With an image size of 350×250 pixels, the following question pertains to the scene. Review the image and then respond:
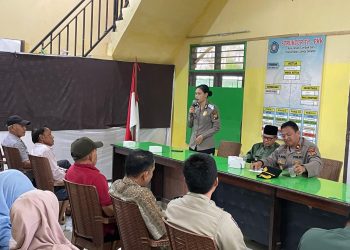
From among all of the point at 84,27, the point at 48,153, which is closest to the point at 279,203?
the point at 48,153

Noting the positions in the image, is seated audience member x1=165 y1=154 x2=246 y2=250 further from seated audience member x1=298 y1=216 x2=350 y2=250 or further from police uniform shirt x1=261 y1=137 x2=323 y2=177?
police uniform shirt x1=261 y1=137 x2=323 y2=177

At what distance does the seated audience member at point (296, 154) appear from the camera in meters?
3.76

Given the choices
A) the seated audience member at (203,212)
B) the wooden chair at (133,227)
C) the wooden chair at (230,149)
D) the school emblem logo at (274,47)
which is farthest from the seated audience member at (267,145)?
the seated audience member at (203,212)

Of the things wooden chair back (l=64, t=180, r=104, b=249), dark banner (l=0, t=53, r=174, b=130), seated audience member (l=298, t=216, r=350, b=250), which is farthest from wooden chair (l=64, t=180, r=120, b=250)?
dark banner (l=0, t=53, r=174, b=130)

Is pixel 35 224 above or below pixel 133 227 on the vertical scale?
above

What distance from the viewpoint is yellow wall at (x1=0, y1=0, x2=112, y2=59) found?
671cm

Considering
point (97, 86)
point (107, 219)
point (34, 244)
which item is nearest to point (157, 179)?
point (97, 86)

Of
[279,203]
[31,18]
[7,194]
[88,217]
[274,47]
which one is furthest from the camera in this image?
[31,18]

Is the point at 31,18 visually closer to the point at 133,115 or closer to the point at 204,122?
the point at 133,115

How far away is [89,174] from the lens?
3166mm

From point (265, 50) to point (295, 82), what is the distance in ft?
2.31

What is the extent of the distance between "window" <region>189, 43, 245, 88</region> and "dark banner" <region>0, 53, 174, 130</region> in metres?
0.57

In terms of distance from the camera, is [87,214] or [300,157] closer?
[87,214]

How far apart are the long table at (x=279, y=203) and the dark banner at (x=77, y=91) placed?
239cm
